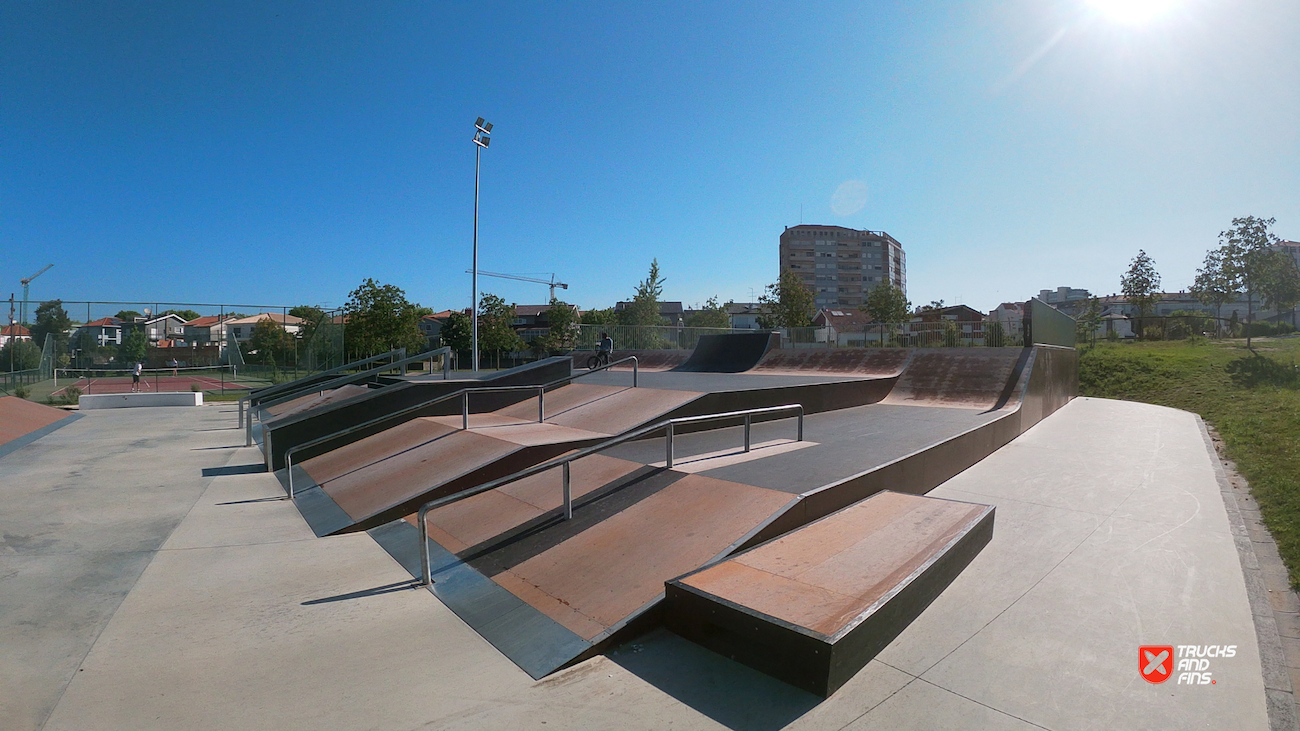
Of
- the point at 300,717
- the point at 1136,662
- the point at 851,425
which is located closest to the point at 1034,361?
the point at 851,425

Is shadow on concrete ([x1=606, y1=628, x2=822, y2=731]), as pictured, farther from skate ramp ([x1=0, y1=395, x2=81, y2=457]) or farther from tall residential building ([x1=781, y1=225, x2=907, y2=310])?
tall residential building ([x1=781, y1=225, x2=907, y2=310])

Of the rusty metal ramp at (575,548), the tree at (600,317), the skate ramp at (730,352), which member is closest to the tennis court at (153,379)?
the skate ramp at (730,352)

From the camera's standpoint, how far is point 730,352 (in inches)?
715

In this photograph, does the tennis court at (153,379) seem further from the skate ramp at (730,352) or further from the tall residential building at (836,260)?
the tall residential building at (836,260)

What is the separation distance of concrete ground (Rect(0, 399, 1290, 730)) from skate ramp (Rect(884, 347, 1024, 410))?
558 cm

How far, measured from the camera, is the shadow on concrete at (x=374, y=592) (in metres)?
4.48

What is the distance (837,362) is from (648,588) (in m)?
13.5

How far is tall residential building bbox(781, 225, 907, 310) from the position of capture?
89188mm

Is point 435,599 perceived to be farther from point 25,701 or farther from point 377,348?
point 377,348

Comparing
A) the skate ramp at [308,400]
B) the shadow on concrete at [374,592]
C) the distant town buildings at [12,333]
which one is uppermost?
the distant town buildings at [12,333]

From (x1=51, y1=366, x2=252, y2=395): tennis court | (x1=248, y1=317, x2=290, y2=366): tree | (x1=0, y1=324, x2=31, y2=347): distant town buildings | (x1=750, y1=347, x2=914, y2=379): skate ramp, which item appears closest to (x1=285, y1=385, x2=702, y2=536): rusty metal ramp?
(x1=750, y1=347, x2=914, y2=379): skate ramp

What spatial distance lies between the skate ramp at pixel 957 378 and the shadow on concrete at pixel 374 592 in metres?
10.4

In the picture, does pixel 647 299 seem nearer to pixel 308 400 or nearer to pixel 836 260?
pixel 308 400

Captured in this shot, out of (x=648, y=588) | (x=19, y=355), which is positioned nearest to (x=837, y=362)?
(x=648, y=588)
